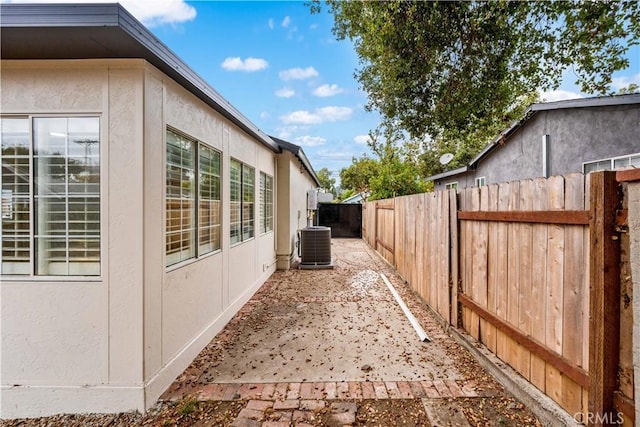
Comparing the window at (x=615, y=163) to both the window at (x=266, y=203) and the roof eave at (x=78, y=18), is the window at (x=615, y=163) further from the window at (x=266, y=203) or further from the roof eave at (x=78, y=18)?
the roof eave at (x=78, y=18)

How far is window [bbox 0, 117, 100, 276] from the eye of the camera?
8.78 ft

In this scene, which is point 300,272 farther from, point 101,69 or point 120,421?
point 101,69

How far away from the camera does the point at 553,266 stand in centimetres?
236

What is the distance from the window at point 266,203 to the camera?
692 cm

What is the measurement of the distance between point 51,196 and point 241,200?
118 inches

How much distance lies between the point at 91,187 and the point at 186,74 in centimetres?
142

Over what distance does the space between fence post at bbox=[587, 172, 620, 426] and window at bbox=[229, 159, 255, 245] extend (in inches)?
173

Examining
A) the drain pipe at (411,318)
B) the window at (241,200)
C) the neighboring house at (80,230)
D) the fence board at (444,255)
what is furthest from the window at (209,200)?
the fence board at (444,255)

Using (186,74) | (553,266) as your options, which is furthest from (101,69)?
(553,266)

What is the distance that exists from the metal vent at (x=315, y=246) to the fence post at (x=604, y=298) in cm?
668

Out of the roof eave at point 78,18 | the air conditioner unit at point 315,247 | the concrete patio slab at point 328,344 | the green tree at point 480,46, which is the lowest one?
the concrete patio slab at point 328,344

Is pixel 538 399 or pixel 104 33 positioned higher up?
pixel 104 33

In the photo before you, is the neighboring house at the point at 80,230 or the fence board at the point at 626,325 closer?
the fence board at the point at 626,325

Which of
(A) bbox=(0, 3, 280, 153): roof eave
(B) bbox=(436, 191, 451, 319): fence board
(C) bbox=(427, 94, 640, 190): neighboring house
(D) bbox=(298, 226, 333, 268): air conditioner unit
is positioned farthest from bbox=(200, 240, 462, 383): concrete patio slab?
(C) bbox=(427, 94, 640, 190): neighboring house
